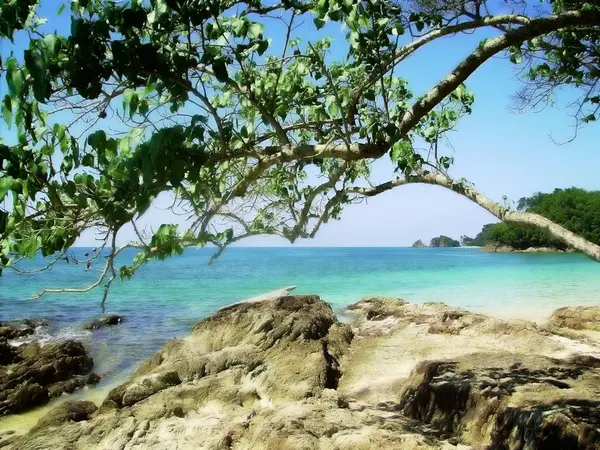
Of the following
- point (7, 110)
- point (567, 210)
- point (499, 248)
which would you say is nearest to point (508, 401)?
point (7, 110)

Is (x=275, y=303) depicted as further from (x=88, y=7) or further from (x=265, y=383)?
(x=88, y=7)

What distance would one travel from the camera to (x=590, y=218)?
4716cm

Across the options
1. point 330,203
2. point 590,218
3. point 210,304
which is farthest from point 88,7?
point 590,218

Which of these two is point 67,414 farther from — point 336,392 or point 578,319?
point 578,319

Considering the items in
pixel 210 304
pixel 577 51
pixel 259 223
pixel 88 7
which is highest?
pixel 577 51

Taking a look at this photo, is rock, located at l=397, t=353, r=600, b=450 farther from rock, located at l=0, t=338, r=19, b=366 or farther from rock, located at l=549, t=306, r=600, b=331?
rock, located at l=0, t=338, r=19, b=366

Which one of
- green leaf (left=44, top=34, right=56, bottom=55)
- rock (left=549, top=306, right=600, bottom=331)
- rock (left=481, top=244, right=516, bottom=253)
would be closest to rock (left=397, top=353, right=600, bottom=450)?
green leaf (left=44, top=34, right=56, bottom=55)

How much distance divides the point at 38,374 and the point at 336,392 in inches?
287

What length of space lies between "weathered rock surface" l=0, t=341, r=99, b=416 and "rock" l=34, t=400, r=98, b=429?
7.91ft

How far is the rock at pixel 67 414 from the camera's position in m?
7.15

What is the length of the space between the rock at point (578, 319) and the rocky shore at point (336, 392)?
348 cm

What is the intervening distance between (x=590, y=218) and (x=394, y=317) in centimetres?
4130

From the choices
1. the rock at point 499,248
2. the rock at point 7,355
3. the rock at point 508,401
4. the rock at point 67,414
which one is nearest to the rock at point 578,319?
the rock at point 508,401

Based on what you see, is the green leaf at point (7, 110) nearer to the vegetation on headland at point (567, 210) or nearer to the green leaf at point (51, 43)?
the green leaf at point (51, 43)
